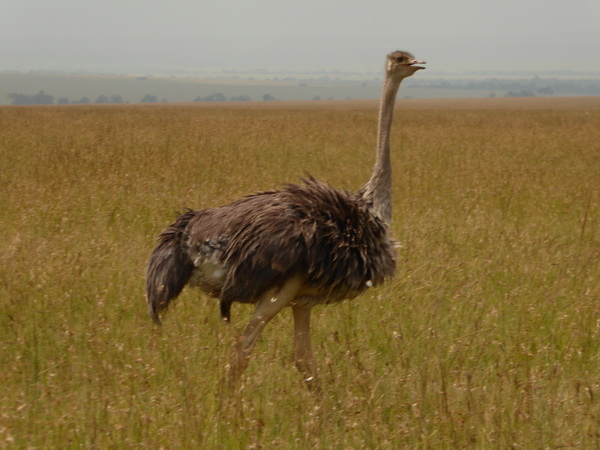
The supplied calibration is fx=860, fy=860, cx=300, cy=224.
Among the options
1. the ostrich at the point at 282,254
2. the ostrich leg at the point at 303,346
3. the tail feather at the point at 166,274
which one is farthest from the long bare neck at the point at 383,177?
the tail feather at the point at 166,274

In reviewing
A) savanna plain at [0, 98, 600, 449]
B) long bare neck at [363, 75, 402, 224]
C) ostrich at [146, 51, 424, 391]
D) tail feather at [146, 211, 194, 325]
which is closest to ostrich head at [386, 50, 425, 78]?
long bare neck at [363, 75, 402, 224]

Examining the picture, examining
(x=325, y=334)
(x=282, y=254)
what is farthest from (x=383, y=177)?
(x=325, y=334)

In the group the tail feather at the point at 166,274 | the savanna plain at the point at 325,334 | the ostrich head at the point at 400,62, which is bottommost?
the savanna plain at the point at 325,334

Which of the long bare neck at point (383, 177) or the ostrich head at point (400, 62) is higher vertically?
the ostrich head at point (400, 62)

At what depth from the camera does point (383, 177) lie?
4438mm

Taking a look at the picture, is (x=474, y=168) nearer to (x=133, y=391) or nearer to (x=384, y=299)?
(x=384, y=299)

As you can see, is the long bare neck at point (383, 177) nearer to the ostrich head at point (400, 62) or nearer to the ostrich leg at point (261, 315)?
the ostrich head at point (400, 62)

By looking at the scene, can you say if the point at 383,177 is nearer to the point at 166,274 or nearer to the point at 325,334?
the point at 325,334

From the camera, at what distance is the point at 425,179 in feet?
33.1

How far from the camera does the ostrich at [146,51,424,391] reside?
388cm

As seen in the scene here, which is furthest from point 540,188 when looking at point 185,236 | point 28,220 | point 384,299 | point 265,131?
point 265,131

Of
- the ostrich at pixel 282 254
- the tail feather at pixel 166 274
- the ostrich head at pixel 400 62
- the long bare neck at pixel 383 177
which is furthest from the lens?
the ostrich head at pixel 400 62

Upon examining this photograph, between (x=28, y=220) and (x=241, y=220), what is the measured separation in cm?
359

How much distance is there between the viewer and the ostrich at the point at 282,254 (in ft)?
12.7
